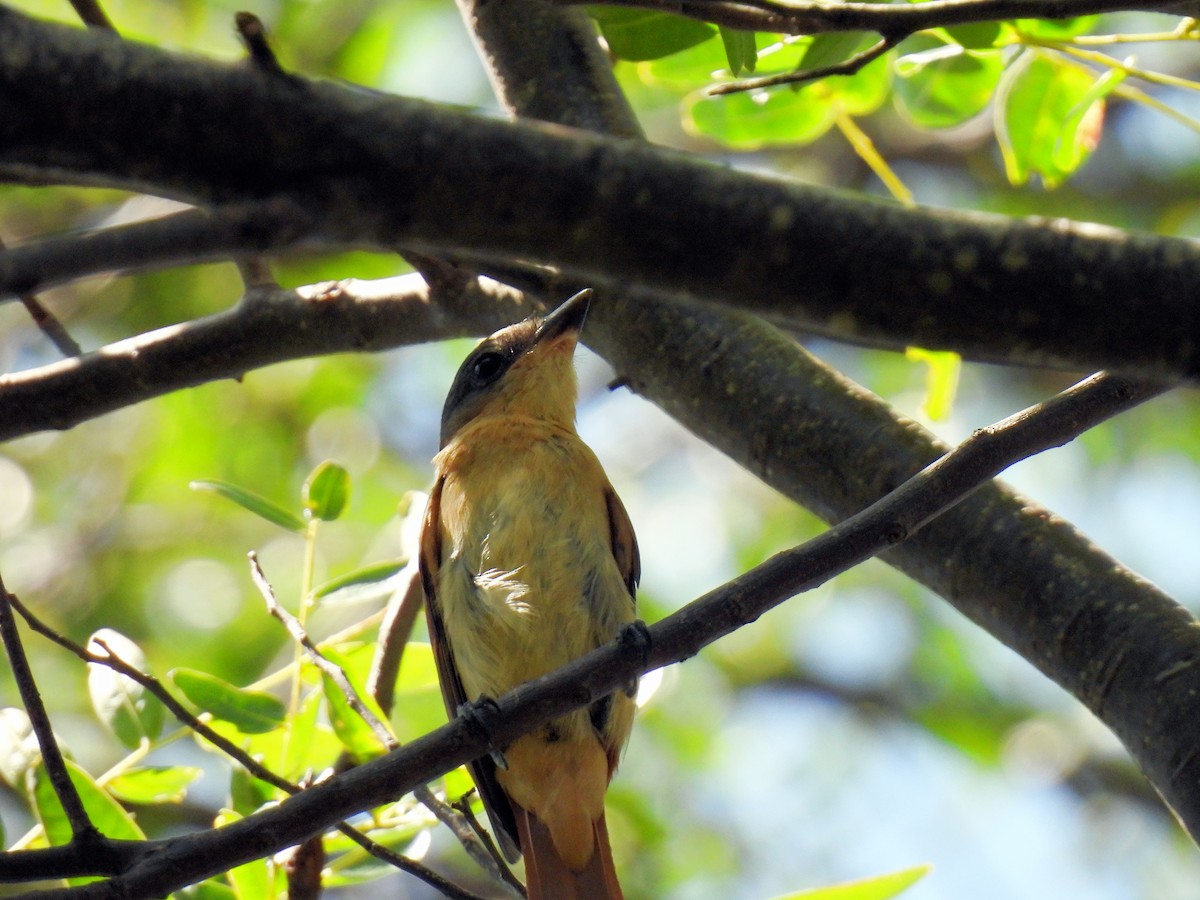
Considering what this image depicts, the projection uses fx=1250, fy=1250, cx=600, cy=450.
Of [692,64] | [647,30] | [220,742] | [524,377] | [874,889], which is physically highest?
[524,377]

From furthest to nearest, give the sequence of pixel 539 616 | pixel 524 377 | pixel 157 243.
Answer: pixel 524 377 → pixel 539 616 → pixel 157 243

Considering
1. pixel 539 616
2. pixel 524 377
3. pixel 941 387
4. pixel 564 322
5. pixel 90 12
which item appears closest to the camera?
pixel 90 12

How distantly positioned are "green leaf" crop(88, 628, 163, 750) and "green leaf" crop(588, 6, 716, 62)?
2.01 m

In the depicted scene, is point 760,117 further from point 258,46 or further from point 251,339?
point 258,46

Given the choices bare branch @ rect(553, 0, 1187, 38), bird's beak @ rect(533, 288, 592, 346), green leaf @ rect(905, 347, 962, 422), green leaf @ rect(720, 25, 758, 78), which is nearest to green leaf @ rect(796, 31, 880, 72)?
green leaf @ rect(720, 25, 758, 78)

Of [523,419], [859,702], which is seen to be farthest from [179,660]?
[859,702]

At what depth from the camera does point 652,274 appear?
1604 mm

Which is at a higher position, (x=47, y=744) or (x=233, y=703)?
(x=233, y=703)

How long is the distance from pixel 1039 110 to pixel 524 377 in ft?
7.62

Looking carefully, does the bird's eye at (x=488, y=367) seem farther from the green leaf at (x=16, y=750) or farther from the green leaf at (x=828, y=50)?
the green leaf at (x=16, y=750)

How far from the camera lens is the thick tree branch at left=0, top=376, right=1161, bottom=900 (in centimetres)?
238

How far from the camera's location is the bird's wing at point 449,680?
4.04 m

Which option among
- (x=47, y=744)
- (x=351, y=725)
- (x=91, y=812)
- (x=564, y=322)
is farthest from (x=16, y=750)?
(x=564, y=322)

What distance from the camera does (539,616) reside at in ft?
13.7
